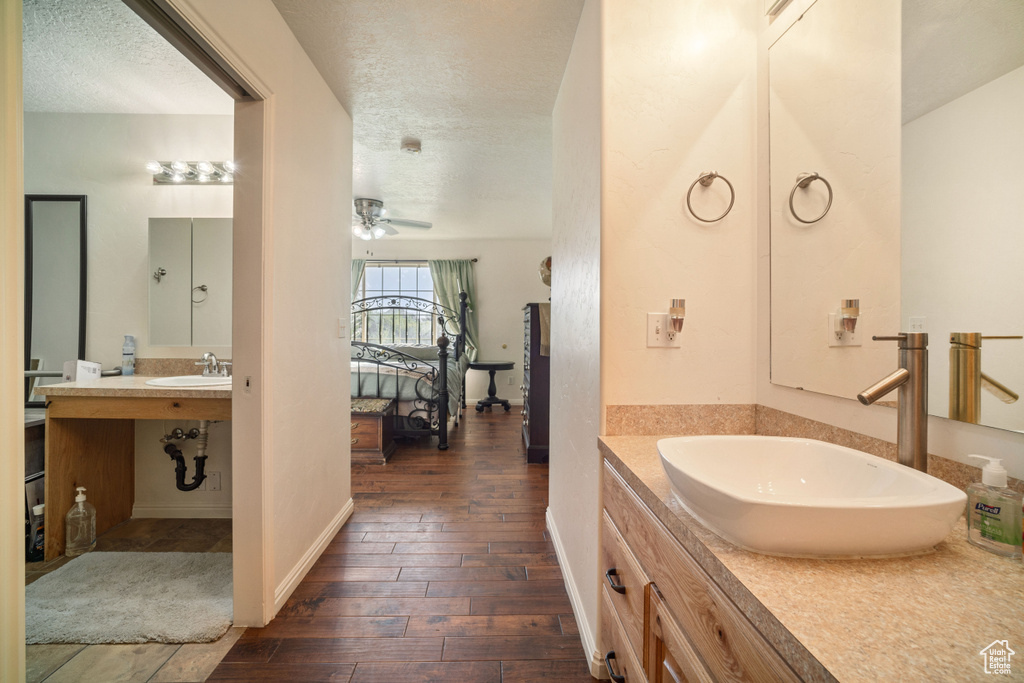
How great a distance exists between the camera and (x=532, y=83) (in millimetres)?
2273

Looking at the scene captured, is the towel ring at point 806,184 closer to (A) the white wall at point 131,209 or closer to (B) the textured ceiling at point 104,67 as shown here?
(B) the textured ceiling at point 104,67

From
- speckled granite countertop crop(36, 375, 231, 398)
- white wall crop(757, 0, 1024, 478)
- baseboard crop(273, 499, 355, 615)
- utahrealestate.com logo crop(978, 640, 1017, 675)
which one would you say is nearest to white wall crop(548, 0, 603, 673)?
white wall crop(757, 0, 1024, 478)

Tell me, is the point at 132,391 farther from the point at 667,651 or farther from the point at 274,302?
the point at 667,651

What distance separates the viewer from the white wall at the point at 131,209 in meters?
2.54

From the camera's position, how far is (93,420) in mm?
2344

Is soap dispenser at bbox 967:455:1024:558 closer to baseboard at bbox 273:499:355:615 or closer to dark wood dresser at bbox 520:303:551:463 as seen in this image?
baseboard at bbox 273:499:355:615

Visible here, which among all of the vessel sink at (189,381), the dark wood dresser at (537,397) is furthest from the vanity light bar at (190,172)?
the dark wood dresser at (537,397)

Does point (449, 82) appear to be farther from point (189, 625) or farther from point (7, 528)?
point (189, 625)

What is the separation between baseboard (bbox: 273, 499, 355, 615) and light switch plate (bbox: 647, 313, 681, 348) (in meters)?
1.80

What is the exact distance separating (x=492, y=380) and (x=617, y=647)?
204 inches

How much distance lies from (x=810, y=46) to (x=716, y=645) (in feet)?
4.99

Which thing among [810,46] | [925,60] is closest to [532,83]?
[810,46]

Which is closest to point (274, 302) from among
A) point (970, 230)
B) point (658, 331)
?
point (658, 331)

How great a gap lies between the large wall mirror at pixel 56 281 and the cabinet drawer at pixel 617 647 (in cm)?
319
